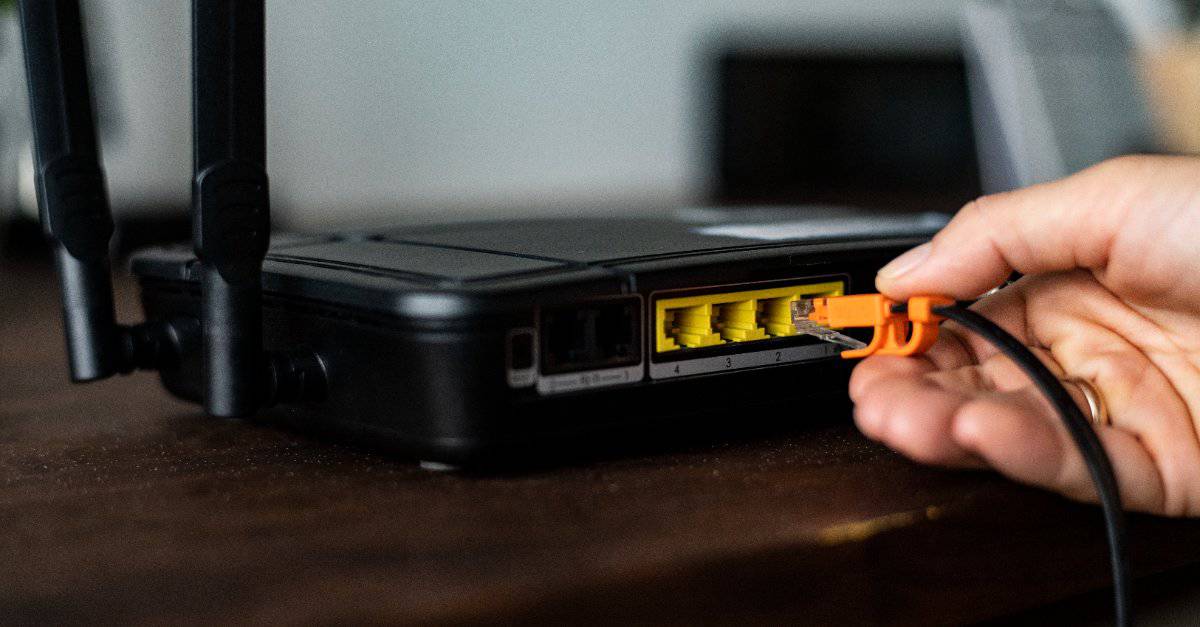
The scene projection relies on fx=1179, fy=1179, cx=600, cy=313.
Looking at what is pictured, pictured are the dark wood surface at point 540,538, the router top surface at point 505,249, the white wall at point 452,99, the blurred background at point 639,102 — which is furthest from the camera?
the white wall at point 452,99

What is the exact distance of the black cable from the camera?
0.34 metres

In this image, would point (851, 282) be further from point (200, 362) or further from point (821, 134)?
point (821, 134)

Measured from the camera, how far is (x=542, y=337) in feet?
1.30

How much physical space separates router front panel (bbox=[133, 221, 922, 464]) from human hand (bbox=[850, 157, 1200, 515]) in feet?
0.14

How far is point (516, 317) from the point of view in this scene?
39 centimetres

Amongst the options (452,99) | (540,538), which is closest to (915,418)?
(540,538)

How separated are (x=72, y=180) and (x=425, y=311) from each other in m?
0.19

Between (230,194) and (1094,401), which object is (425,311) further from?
(1094,401)

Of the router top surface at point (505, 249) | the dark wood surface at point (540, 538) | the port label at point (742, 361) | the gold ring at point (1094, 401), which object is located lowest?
the dark wood surface at point (540, 538)

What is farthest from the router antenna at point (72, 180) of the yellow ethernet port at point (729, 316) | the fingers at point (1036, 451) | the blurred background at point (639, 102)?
the blurred background at point (639, 102)

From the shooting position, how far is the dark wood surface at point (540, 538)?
0.30m

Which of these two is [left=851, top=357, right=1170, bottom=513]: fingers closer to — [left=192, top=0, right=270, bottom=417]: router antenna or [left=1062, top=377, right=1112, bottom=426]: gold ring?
[left=1062, top=377, right=1112, bottom=426]: gold ring

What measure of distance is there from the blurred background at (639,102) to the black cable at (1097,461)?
1.00 m

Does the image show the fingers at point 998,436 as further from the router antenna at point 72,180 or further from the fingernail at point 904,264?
the router antenna at point 72,180
